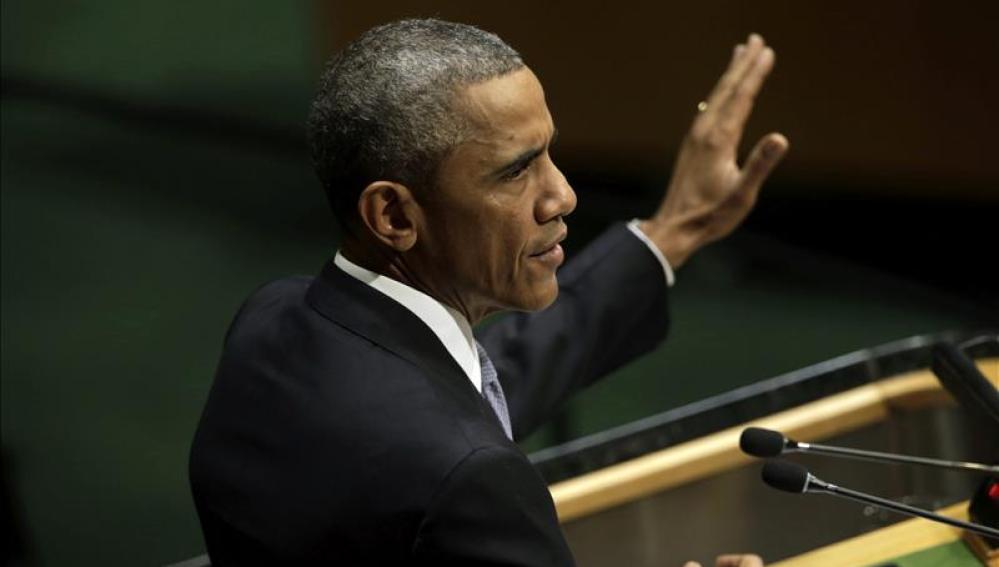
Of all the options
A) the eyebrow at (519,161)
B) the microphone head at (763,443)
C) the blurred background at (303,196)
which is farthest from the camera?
the blurred background at (303,196)

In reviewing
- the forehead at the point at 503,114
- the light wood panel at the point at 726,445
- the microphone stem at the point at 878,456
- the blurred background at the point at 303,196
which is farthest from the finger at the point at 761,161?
the blurred background at the point at 303,196

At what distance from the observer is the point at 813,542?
2242mm

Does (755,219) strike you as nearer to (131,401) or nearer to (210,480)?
(131,401)

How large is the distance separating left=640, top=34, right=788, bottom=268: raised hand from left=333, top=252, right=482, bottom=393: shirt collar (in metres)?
0.58

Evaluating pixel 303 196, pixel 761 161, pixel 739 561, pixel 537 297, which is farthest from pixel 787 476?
pixel 303 196

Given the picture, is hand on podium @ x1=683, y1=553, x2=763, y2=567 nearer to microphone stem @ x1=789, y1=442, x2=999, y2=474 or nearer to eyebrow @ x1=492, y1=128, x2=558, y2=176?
microphone stem @ x1=789, y1=442, x2=999, y2=474

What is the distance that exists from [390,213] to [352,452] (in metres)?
0.22

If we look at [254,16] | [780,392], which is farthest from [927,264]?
[254,16]

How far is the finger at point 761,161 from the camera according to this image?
1927mm

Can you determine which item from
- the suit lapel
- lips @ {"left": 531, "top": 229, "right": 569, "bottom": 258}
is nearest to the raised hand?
lips @ {"left": 531, "top": 229, "right": 569, "bottom": 258}

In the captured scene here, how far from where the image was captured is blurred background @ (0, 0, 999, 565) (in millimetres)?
2875

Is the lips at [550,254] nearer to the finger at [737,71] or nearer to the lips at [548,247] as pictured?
the lips at [548,247]

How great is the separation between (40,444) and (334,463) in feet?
5.48

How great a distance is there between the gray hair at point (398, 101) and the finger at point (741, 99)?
24.8 inches
